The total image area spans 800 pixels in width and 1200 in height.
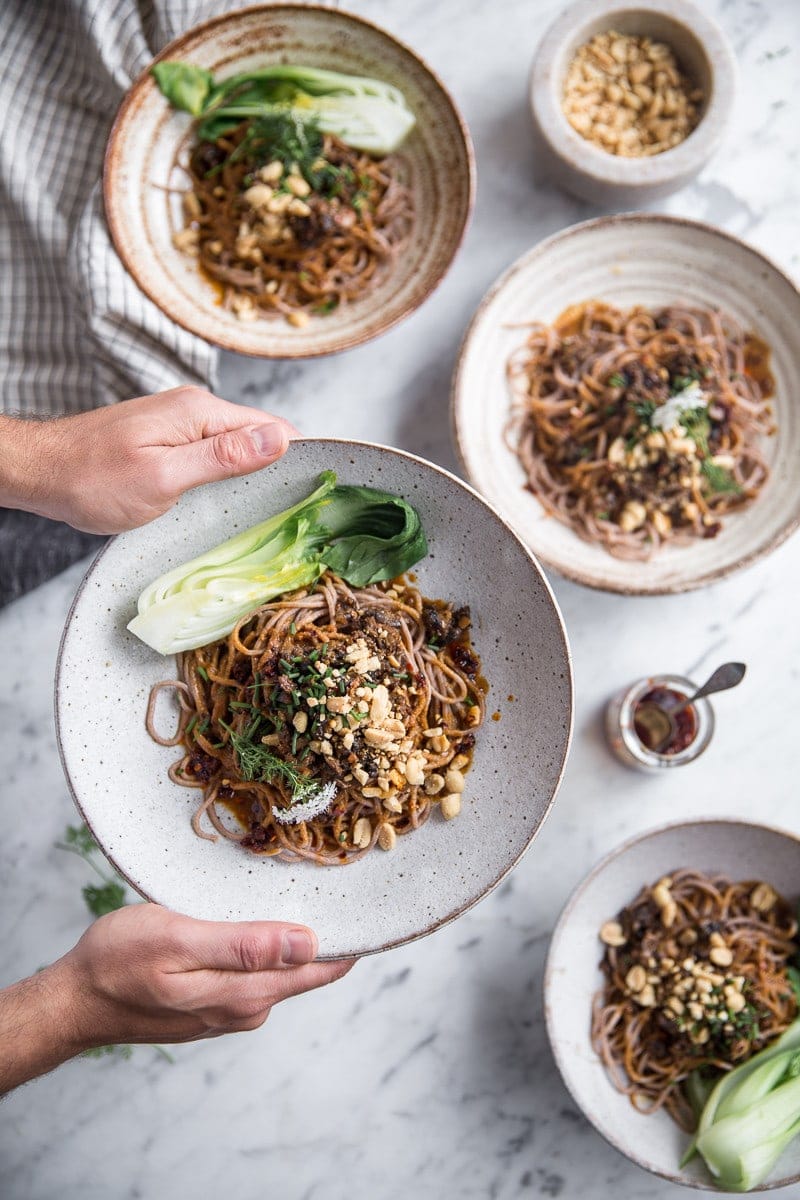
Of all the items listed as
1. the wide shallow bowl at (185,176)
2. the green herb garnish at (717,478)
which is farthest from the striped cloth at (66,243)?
the green herb garnish at (717,478)

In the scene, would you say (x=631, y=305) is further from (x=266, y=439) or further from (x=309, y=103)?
(x=266, y=439)

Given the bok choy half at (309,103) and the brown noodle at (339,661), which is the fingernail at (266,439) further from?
the bok choy half at (309,103)

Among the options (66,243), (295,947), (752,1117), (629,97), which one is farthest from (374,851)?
(629,97)

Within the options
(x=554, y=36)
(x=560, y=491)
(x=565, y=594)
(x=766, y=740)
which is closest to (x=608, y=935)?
(x=766, y=740)

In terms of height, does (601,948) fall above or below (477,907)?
above

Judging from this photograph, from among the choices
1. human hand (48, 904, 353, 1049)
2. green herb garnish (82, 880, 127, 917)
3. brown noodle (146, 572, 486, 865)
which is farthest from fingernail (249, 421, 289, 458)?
green herb garnish (82, 880, 127, 917)

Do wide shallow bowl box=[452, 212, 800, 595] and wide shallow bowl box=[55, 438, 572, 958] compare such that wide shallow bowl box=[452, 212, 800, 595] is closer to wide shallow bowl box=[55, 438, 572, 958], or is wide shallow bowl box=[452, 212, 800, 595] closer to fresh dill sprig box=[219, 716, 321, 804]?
wide shallow bowl box=[55, 438, 572, 958]
